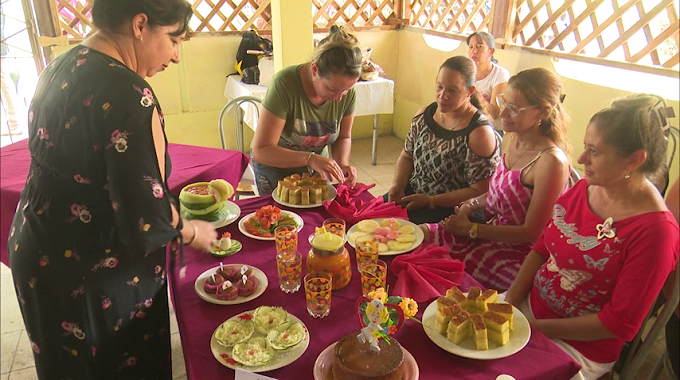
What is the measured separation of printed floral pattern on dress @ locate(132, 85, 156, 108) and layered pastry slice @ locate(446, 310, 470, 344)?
0.68m

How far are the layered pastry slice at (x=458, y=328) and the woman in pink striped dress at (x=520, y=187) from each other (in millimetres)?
497

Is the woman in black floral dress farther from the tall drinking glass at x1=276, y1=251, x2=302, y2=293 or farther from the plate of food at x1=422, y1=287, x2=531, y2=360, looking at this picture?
the plate of food at x1=422, y1=287, x2=531, y2=360

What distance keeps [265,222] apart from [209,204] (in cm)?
18

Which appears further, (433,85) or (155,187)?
(433,85)

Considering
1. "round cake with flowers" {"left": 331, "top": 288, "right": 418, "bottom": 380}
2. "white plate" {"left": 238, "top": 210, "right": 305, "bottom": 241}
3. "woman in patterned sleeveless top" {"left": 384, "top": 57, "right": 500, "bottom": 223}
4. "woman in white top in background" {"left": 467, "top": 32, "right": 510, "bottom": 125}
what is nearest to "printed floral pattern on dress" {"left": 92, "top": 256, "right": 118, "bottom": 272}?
"white plate" {"left": 238, "top": 210, "right": 305, "bottom": 241}

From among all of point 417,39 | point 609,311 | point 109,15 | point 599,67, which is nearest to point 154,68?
point 109,15

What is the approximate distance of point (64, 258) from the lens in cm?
93

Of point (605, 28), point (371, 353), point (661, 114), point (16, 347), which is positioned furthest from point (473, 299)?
point (605, 28)

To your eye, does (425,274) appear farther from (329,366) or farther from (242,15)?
(242,15)

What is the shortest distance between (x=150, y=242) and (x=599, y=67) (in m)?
2.78

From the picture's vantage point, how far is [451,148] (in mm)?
1684

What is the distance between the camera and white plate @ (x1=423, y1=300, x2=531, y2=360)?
0.83m

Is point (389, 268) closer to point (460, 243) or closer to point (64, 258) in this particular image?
point (460, 243)

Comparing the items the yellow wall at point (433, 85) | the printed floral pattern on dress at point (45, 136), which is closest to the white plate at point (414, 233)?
the printed floral pattern on dress at point (45, 136)
